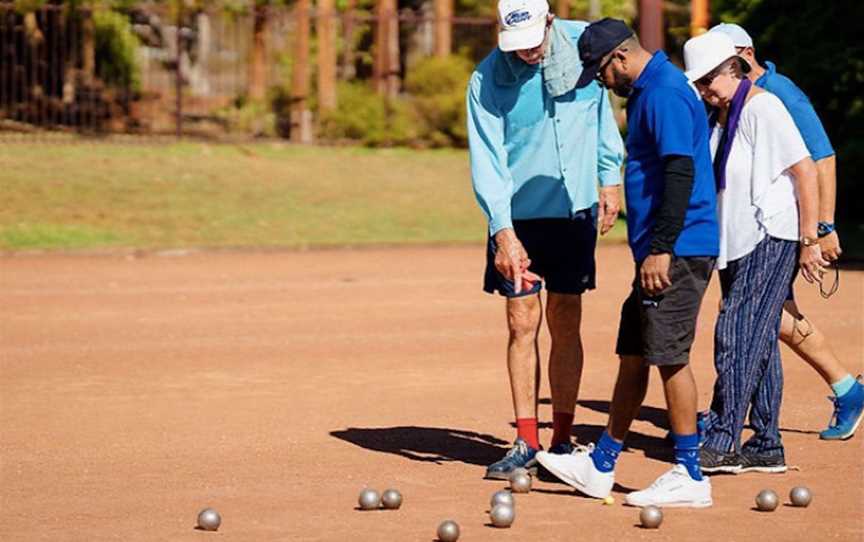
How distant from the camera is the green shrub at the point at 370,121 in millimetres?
31188

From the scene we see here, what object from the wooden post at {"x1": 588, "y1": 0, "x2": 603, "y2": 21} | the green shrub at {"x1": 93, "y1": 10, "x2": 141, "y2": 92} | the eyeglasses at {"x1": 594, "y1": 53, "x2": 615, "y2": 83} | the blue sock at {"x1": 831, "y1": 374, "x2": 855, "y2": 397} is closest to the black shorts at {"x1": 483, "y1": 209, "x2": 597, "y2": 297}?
the eyeglasses at {"x1": 594, "y1": 53, "x2": 615, "y2": 83}

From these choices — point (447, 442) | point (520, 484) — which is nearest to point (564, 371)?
point (520, 484)

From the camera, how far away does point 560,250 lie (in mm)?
8750

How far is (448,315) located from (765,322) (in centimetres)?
689

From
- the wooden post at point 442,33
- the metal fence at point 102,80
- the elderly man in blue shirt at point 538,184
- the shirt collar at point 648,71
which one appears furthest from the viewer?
the wooden post at point 442,33

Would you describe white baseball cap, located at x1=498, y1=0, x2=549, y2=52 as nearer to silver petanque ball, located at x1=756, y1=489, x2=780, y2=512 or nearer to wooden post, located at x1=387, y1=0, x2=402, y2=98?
silver petanque ball, located at x1=756, y1=489, x2=780, y2=512

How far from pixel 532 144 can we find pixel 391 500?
6.13 feet

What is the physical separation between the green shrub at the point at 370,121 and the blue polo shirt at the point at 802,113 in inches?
868

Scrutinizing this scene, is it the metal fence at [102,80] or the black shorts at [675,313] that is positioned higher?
the black shorts at [675,313]

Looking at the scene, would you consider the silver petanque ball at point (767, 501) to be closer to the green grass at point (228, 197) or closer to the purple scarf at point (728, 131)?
the purple scarf at point (728, 131)

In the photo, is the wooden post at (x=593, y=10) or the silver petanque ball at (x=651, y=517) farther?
the wooden post at (x=593, y=10)

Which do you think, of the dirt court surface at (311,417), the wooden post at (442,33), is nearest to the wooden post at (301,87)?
the wooden post at (442,33)

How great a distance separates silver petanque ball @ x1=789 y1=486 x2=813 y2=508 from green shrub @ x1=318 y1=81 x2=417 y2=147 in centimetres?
2322

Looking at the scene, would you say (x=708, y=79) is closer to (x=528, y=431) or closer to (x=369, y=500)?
(x=528, y=431)
